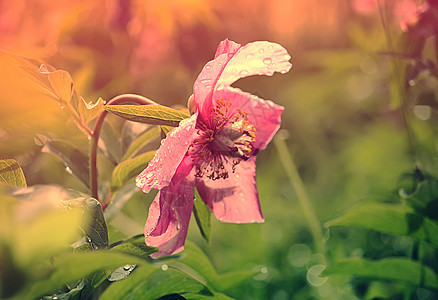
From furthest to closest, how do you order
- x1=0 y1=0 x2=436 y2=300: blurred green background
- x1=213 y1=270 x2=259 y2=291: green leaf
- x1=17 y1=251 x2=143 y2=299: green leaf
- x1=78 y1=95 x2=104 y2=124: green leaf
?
x1=0 y1=0 x2=436 y2=300: blurred green background
x1=213 y1=270 x2=259 y2=291: green leaf
x1=78 y1=95 x2=104 y2=124: green leaf
x1=17 y1=251 x2=143 y2=299: green leaf

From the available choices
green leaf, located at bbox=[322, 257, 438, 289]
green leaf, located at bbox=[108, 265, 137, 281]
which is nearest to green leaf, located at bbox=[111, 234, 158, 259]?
green leaf, located at bbox=[108, 265, 137, 281]

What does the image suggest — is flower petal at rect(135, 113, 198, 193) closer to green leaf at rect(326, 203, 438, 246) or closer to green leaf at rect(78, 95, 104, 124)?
green leaf at rect(78, 95, 104, 124)

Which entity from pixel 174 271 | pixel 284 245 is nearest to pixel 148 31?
pixel 284 245

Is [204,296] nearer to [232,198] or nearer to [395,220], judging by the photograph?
[232,198]

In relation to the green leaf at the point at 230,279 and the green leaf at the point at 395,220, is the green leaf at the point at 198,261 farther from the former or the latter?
the green leaf at the point at 395,220

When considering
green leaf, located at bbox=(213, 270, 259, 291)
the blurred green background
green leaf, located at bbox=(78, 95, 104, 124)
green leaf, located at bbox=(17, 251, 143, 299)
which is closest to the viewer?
green leaf, located at bbox=(17, 251, 143, 299)

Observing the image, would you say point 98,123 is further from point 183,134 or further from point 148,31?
point 148,31

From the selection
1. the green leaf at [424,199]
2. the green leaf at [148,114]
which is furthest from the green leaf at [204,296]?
the green leaf at [424,199]

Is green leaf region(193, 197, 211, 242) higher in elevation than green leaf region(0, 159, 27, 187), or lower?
lower
